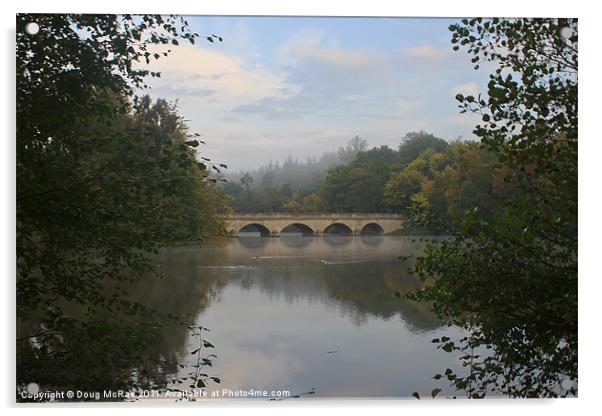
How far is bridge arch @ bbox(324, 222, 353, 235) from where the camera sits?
448 centimetres

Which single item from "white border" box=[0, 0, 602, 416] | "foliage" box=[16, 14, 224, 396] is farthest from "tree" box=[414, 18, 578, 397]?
"foliage" box=[16, 14, 224, 396]

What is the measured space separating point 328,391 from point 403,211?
123 centimetres

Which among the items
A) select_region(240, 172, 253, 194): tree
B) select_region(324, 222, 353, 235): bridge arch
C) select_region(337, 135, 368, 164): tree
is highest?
select_region(337, 135, 368, 164): tree

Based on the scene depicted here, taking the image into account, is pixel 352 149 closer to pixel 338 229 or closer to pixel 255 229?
pixel 338 229

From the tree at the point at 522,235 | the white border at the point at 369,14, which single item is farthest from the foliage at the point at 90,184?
the tree at the point at 522,235

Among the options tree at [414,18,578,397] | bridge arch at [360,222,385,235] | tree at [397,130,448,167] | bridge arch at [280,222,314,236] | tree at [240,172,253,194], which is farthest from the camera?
bridge arch at [280,222,314,236]

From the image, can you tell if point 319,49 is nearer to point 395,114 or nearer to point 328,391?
point 395,114

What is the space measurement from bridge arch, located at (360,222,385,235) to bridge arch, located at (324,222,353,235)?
0.15m

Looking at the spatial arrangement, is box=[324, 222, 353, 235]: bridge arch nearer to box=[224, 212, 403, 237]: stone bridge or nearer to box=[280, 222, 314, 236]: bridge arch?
box=[224, 212, 403, 237]: stone bridge

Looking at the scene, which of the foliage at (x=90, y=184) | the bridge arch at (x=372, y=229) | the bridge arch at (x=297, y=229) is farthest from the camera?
the bridge arch at (x=297, y=229)

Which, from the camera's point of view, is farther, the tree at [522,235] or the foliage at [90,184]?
the foliage at [90,184]

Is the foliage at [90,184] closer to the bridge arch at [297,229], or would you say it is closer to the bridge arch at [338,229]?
the bridge arch at [297,229]

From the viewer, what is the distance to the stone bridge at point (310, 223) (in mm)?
4312

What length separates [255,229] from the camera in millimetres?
4324
